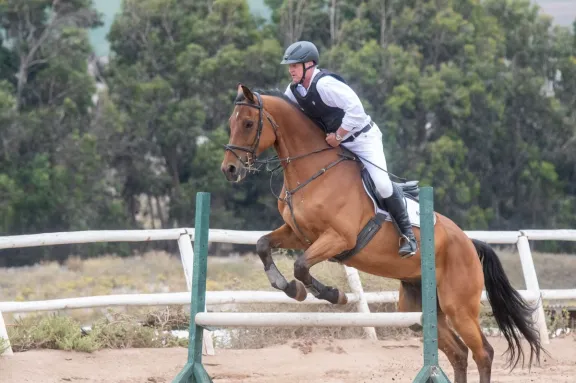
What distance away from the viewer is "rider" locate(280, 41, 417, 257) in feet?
21.8

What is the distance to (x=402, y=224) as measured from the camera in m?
6.91

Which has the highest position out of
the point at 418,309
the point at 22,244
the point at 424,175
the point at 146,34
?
the point at 146,34

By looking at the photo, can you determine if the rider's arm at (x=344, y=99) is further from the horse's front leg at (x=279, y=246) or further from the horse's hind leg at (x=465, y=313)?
the horse's hind leg at (x=465, y=313)

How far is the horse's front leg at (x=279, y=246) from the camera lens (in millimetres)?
6406

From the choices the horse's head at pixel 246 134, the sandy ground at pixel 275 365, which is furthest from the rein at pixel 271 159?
the sandy ground at pixel 275 365

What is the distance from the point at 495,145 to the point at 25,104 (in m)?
17.5

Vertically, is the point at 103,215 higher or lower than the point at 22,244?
lower

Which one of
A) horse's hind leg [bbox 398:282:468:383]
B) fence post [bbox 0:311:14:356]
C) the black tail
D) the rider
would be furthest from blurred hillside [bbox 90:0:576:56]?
the rider

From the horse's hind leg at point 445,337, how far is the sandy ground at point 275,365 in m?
0.66

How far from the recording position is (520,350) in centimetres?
775

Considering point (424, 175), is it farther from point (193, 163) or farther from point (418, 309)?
point (418, 309)

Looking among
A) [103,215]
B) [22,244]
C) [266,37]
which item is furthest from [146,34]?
[22,244]

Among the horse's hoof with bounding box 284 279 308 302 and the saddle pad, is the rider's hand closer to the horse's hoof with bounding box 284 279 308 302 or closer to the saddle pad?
the saddle pad

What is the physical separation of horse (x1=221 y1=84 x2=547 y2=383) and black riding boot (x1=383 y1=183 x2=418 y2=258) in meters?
0.06
